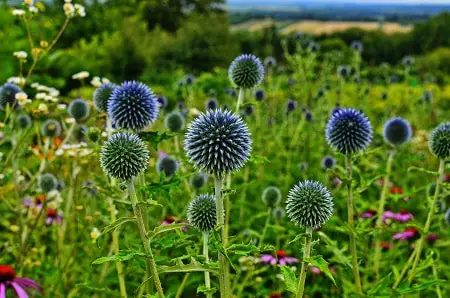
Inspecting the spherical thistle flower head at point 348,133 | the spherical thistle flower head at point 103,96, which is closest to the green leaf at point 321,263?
the spherical thistle flower head at point 348,133

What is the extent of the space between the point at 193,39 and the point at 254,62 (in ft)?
50.5

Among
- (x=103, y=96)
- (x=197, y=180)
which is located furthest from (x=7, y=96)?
(x=197, y=180)

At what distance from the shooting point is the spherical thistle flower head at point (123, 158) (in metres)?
1.85

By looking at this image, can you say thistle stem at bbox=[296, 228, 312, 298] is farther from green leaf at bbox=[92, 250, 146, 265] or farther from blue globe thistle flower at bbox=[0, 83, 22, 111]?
blue globe thistle flower at bbox=[0, 83, 22, 111]

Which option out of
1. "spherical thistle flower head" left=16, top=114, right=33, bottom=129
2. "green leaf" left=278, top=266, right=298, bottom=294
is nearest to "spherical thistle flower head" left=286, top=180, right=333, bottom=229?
"green leaf" left=278, top=266, right=298, bottom=294

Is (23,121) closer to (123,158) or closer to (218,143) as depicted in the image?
(123,158)

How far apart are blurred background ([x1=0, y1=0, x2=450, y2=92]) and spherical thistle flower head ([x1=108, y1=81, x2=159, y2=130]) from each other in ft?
4.37

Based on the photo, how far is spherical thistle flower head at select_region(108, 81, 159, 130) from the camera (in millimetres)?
2332

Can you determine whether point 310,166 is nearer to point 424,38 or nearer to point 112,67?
point 112,67

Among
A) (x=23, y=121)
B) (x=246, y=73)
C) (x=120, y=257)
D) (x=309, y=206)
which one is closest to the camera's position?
(x=120, y=257)

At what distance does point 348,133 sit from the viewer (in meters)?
2.52

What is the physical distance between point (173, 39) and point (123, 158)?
16958mm

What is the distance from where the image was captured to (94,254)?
3.16 metres

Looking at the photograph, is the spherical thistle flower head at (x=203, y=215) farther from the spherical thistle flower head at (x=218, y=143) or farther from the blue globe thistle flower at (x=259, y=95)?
the blue globe thistle flower at (x=259, y=95)
